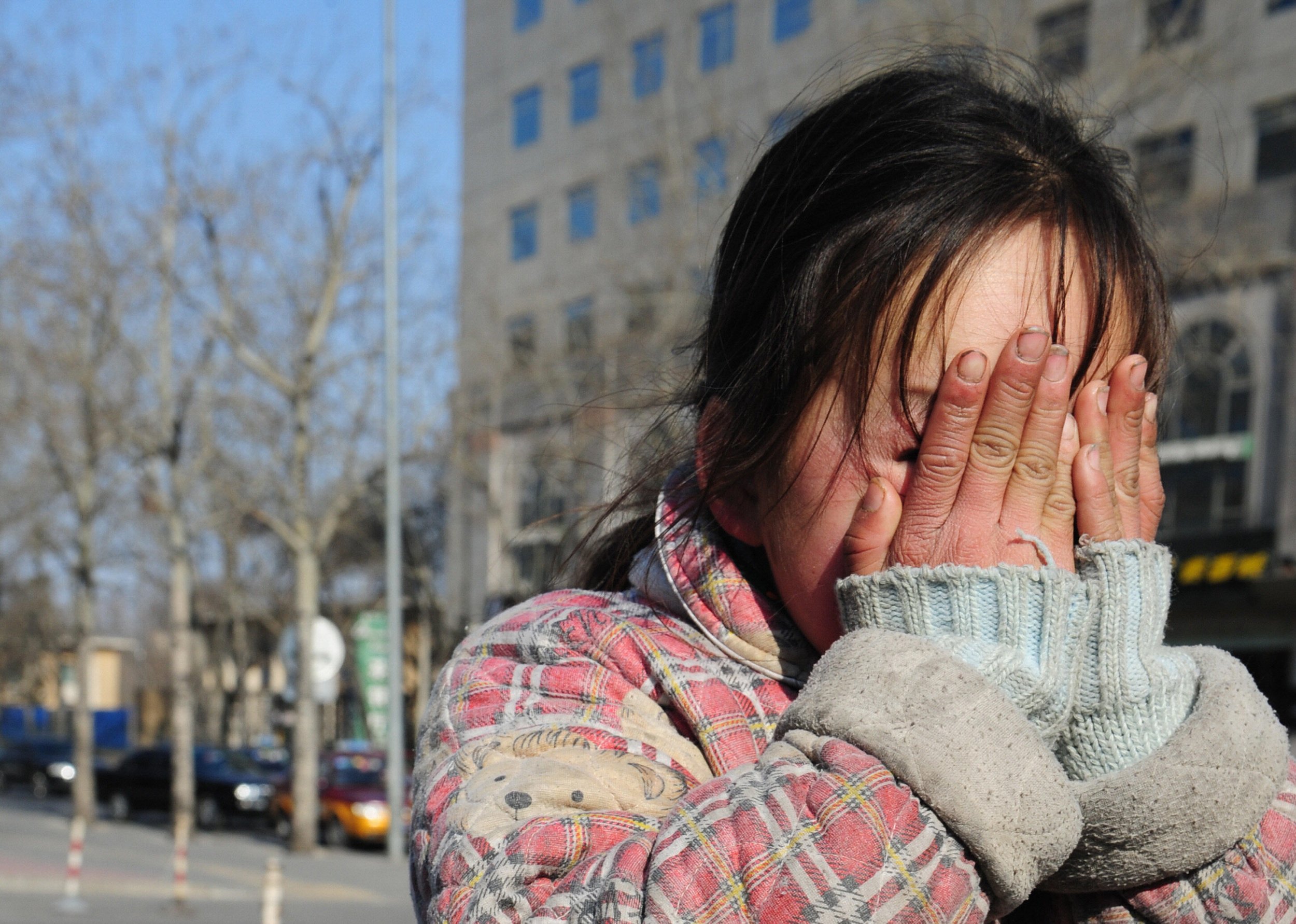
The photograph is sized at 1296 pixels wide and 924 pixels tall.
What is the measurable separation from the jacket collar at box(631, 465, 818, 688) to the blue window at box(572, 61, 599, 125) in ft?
93.6

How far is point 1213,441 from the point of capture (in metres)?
21.1

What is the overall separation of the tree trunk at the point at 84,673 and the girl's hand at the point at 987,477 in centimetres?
2589

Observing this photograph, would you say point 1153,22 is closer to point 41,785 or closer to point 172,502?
point 172,502

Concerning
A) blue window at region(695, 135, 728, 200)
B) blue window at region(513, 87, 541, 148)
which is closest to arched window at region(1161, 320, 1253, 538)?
blue window at region(695, 135, 728, 200)

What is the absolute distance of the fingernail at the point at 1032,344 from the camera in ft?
3.43

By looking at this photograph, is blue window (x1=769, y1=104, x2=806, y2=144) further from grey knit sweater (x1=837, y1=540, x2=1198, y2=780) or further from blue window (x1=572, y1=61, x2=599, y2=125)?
blue window (x1=572, y1=61, x2=599, y2=125)

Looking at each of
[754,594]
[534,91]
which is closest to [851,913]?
[754,594]

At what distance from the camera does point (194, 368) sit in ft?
69.2

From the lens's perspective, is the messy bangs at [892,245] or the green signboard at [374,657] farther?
the green signboard at [374,657]

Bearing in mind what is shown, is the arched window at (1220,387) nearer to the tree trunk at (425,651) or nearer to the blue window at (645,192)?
the blue window at (645,192)

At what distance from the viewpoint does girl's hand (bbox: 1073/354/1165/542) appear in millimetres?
1088

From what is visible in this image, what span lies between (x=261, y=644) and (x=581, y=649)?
162 ft

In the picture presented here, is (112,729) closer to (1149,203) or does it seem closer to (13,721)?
(13,721)

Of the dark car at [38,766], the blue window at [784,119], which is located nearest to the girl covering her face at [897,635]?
the blue window at [784,119]
